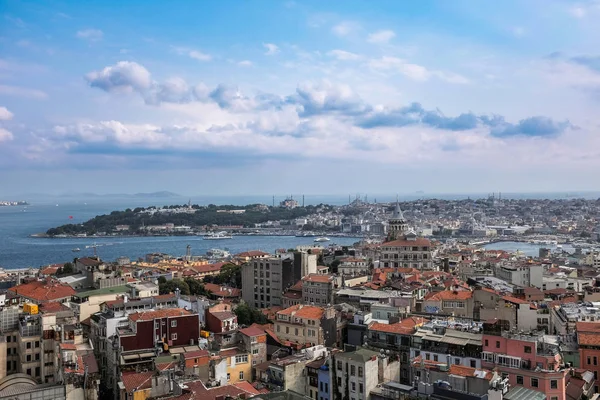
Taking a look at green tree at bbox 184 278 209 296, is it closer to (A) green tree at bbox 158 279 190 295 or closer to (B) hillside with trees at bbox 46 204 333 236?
(A) green tree at bbox 158 279 190 295

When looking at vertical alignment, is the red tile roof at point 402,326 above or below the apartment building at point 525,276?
above

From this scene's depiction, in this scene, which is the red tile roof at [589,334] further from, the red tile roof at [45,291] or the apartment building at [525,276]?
the red tile roof at [45,291]

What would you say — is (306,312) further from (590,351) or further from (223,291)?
(223,291)

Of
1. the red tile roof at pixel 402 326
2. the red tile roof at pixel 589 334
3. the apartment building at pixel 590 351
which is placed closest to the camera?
the apartment building at pixel 590 351

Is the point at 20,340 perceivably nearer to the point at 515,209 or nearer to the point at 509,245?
the point at 509,245

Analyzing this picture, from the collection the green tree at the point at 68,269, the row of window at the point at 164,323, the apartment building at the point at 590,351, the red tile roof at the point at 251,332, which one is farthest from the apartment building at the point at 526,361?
the green tree at the point at 68,269

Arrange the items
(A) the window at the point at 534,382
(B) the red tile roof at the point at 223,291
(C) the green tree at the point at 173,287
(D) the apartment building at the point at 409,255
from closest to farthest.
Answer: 1. (A) the window at the point at 534,382
2. (C) the green tree at the point at 173,287
3. (B) the red tile roof at the point at 223,291
4. (D) the apartment building at the point at 409,255
